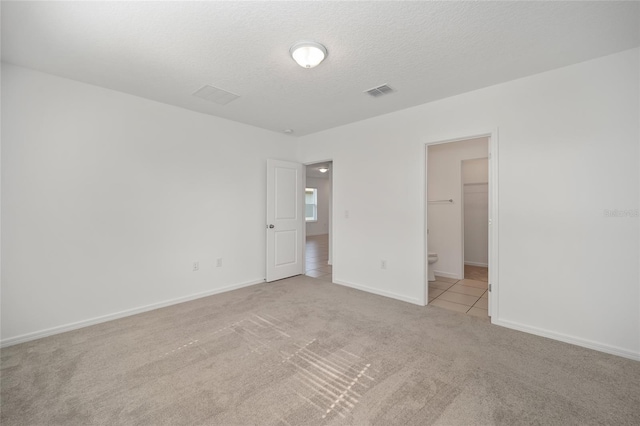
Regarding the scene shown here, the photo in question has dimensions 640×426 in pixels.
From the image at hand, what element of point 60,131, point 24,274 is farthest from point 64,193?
point 24,274

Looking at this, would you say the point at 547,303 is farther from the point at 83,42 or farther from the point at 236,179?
the point at 83,42

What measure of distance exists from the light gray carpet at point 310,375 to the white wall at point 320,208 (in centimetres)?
808

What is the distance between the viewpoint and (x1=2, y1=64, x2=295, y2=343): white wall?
8.23 ft

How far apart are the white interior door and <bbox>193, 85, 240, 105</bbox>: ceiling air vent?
1.34 meters

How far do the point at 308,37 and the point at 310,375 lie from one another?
262cm

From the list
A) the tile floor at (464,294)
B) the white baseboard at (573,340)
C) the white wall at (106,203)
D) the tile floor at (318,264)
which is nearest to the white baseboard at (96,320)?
the white wall at (106,203)

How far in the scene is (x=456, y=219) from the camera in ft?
15.6

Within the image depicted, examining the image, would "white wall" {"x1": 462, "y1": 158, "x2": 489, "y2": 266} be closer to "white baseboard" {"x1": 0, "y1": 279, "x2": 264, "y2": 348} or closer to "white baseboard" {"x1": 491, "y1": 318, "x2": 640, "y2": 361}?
"white baseboard" {"x1": 491, "y1": 318, "x2": 640, "y2": 361}

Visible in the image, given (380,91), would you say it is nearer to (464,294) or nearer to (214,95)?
(214,95)

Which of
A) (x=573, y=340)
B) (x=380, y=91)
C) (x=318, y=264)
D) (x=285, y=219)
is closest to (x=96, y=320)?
(x=285, y=219)

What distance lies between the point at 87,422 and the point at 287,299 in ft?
7.44

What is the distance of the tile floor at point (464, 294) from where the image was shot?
3289 millimetres

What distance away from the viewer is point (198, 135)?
3.73 m

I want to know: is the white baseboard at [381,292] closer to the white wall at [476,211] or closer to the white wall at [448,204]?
the white wall at [448,204]
